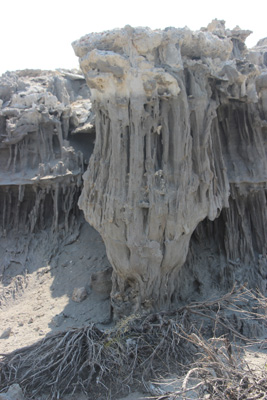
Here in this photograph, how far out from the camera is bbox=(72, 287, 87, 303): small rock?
8.83 metres

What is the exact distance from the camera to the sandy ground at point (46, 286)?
822 cm

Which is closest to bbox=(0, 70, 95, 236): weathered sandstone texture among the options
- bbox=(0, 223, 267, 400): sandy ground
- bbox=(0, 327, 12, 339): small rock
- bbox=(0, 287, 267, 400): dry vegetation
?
bbox=(0, 223, 267, 400): sandy ground

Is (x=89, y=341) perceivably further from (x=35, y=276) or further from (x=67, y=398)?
(x=35, y=276)

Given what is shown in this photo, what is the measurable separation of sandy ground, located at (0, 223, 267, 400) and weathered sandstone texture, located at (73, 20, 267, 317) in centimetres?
121

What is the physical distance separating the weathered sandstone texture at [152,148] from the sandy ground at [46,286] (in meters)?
1.21

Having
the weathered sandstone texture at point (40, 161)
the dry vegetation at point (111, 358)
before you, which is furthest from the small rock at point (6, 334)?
the weathered sandstone texture at point (40, 161)

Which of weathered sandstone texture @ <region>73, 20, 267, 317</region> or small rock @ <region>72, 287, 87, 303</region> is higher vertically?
weathered sandstone texture @ <region>73, 20, 267, 317</region>

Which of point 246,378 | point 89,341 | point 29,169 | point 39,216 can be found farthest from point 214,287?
point 29,169

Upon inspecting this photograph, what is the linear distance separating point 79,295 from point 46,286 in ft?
4.04

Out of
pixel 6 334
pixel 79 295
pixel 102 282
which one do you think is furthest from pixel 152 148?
pixel 6 334

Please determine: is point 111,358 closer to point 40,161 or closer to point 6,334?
point 6,334

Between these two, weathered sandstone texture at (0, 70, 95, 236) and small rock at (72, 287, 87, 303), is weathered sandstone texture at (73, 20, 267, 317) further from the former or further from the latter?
weathered sandstone texture at (0, 70, 95, 236)

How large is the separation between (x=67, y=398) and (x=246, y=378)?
3029 mm

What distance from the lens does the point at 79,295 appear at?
8.83 m
